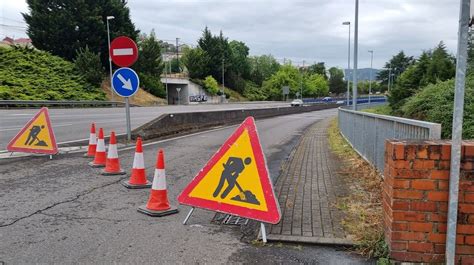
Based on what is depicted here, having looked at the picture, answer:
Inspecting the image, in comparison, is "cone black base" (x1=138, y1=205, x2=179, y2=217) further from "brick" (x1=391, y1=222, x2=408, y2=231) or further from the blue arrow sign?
the blue arrow sign

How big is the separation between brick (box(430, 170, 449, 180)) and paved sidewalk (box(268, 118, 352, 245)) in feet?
3.64

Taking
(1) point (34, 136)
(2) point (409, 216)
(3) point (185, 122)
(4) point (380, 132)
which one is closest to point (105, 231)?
(2) point (409, 216)

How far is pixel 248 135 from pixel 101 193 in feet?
9.14

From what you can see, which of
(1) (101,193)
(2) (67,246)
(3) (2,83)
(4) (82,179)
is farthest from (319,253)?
(3) (2,83)

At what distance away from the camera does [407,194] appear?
3.60 meters

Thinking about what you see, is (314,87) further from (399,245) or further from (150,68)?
(399,245)

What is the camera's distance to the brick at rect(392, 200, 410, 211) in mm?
3598

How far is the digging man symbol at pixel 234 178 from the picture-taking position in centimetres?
446

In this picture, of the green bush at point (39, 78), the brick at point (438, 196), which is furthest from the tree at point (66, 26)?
the brick at point (438, 196)

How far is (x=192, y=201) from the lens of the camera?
4840mm

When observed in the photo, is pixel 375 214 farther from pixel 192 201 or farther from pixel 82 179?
pixel 82 179

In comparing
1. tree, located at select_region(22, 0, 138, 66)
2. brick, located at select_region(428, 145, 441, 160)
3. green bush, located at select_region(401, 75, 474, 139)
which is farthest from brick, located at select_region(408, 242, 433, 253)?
tree, located at select_region(22, 0, 138, 66)

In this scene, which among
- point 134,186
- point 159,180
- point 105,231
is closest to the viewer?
point 105,231

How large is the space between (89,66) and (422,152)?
46082 millimetres
